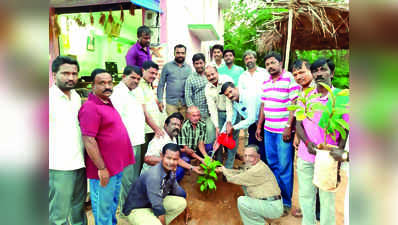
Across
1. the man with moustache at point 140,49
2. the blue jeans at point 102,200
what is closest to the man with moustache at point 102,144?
the blue jeans at point 102,200

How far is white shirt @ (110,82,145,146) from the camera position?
2852mm

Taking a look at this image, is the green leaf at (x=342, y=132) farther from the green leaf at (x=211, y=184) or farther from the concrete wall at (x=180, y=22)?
the concrete wall at (x=180, y=22)

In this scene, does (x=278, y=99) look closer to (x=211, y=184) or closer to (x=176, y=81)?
(x=211, y=184)

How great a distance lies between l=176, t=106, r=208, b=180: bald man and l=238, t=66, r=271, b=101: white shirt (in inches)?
25.1

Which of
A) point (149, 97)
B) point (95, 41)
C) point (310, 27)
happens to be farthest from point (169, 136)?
point (95, 41)

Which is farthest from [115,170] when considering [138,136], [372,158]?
[372,158]

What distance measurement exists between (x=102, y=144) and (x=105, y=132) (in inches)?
4.2

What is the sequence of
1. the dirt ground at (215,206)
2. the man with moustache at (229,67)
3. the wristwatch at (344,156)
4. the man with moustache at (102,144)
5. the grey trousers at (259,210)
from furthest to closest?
the man with moustache at (229,67), the dirt ground at (215,206), the grey trousers at (259,210), the man with moustache at (102,144), the wristwatch at (344,156)

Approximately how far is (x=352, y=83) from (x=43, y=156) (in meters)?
1.30

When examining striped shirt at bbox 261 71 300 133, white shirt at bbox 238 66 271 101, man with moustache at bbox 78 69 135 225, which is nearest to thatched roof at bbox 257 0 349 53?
white shirt at bbox 238 66 271 101

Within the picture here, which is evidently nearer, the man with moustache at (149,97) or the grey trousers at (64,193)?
the grey trousers at (64,193)

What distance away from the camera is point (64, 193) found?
2287 millimetres

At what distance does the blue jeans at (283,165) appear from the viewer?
2.91 m

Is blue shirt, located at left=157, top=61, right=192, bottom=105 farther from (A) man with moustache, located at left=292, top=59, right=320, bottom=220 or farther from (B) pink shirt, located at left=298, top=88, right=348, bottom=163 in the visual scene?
(B) pink shirt, located at left=298, top=88, right=348, bottom=163
